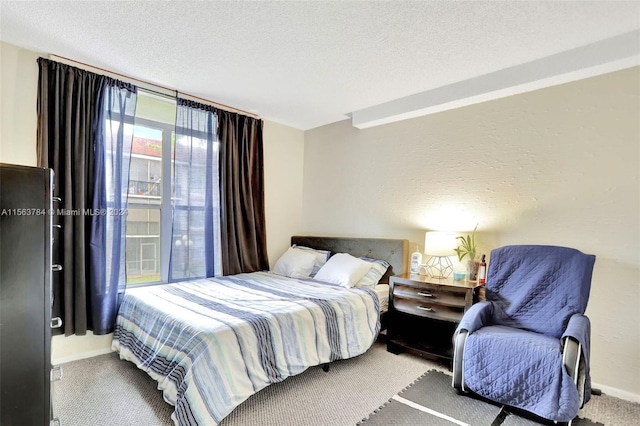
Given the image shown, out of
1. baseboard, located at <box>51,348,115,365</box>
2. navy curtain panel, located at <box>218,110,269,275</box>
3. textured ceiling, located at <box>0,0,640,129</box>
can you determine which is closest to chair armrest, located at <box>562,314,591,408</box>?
textured ceiling, located at <box>0,0,640,129</box>

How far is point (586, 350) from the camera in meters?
1.93

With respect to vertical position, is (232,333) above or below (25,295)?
below

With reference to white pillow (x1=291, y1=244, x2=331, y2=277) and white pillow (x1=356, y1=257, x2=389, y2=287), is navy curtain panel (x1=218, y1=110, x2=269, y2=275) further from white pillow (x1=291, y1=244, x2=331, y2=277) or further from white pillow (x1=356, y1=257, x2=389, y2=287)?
white pillow (x1=356, y1=257, x2=389, y2=287)

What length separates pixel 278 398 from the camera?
2.20 metres

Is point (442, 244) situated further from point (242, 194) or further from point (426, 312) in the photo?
point (242, 194)

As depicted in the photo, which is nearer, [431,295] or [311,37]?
[311,37]

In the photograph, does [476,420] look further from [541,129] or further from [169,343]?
[541,129]

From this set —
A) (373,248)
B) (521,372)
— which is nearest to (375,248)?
(373,248)

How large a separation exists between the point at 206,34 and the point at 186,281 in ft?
7.38

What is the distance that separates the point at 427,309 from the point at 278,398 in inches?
54.9

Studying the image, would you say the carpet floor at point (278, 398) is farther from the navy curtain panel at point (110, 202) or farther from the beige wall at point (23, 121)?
the navy curtain panel at point (110, 202)

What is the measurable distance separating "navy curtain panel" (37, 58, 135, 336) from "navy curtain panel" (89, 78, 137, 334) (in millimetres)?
10

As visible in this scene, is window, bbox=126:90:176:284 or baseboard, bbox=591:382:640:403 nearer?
baseboard, bbox=591:382:640:403

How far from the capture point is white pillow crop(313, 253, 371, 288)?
127 inches
